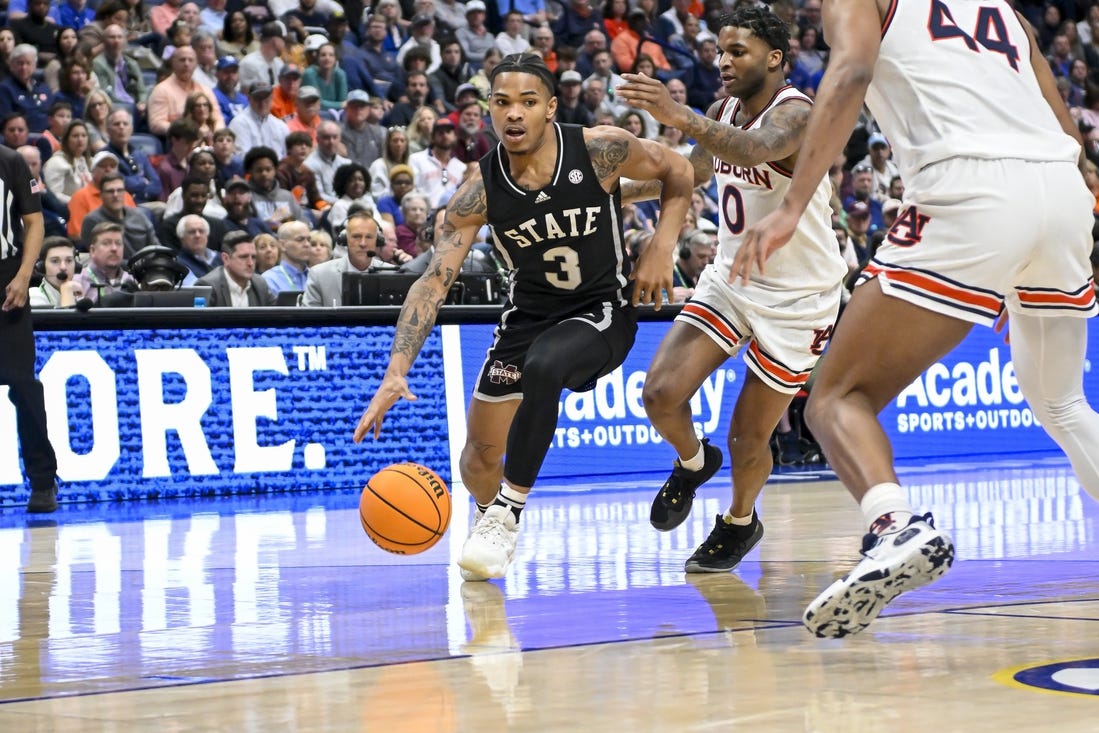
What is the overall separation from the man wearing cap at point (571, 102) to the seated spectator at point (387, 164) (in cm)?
259

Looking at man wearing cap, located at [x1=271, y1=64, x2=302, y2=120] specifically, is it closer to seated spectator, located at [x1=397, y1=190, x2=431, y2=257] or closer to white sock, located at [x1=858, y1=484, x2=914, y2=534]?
seated spectator, located at [x1=397, y1=190, x2=431, y2=257]

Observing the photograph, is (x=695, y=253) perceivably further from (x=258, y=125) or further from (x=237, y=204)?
(x=258, y=125)

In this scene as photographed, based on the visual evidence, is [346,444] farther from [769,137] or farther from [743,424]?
[769,137]

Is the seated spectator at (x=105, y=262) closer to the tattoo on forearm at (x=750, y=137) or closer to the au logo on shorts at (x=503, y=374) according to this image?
the au logo on shorts at (x=503, y=374)

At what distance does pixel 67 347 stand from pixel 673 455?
462 cm

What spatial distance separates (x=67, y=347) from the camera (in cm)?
1034

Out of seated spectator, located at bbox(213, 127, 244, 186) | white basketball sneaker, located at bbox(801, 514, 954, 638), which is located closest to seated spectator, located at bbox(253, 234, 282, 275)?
seated spectator, located at bbox(213, 127, 244, 186)

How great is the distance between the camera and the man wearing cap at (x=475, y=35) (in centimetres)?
1844

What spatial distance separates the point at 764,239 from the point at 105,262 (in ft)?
27.6

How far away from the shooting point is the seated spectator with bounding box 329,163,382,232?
1426 cm

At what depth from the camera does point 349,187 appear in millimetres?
14562

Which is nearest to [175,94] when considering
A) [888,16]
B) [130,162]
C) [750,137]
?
[130,162]

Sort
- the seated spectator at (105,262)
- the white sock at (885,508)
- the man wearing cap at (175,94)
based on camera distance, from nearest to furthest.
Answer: the white sock at (885,508) < the seated spectator at (105,262) < the man wearing cap at (175,94)

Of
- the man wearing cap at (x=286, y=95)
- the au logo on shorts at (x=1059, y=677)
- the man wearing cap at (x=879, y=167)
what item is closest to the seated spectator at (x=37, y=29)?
the man wearing cap at (x=286, y=95)
